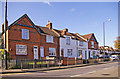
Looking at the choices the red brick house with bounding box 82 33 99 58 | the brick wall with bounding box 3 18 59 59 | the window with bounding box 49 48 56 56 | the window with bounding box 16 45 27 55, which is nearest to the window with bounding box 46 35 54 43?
the brick wall with bounding box 3 18 59 59

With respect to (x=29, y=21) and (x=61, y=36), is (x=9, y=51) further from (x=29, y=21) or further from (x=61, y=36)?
(x=61, y=36)

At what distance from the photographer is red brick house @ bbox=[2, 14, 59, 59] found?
21219 millimetres

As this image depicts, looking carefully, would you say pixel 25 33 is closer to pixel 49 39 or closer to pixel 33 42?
pixel 33 42

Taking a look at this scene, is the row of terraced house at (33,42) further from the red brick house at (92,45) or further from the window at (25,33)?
the red brick house at (92,45)

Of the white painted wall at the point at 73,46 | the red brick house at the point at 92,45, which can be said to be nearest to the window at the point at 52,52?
the white painted wall at the point at 73,46

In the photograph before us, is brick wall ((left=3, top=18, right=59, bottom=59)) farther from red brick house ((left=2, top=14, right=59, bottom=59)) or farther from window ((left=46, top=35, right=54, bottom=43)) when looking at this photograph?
window ((left=46, top=35, right=54, bottom=43))

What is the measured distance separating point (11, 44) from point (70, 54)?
1647 centimetres

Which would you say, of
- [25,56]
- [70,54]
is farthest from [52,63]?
[70,54]

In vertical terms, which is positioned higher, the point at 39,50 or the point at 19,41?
the point at 19,41

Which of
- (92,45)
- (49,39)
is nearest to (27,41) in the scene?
(49,39)

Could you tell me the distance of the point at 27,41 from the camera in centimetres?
2322

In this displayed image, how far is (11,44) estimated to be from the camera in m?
21.0

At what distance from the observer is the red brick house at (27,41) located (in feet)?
69.6

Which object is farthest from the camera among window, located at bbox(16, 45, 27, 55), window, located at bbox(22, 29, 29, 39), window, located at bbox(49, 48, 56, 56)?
window, located at bbox(49, 48, 56, 56)
